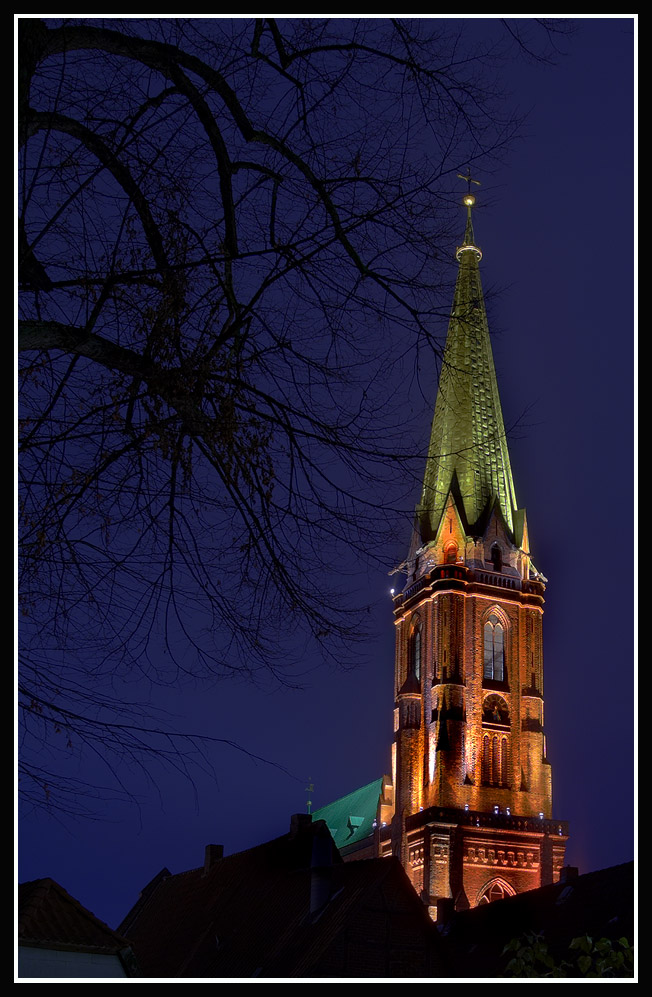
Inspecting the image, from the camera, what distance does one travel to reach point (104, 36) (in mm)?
7465

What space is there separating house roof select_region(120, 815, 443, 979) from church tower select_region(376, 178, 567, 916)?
65.7 ft

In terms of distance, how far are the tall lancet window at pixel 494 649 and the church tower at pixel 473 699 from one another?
76 mm

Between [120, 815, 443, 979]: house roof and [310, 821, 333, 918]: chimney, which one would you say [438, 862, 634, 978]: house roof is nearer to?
[120, 815, 443, 979]: house roof

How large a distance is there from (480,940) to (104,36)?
1318 inches

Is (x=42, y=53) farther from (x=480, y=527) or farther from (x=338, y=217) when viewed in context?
(x=480, y=527)

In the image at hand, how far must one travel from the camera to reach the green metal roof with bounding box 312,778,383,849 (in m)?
71.3

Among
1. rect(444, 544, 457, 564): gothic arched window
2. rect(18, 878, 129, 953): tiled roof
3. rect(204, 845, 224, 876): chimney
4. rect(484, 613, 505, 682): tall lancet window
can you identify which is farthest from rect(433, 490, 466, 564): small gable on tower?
rect(18, 878, 129, 953): tiled roof

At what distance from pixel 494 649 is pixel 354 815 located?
55.5ft

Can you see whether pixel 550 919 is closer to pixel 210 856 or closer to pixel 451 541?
pixel 210 856

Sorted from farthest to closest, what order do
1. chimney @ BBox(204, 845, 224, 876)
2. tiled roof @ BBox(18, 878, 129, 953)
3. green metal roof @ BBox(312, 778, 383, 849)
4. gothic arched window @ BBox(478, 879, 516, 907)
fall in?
green metal roof @ BBox(312, 778, 383, 849) < gothic arched window @ BBox(478, 879, 516, 907) < chimney @ BBox(204, 845, 224, 876) < tiled roof @ BBox(18, 878, 129, 953)

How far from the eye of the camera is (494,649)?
212ft

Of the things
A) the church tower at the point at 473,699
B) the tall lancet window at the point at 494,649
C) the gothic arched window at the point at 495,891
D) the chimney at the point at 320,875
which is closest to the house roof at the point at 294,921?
the chimney at the point at 320,875

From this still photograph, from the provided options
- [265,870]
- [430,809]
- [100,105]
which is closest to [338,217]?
[100,105]

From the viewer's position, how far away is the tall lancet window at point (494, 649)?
64000 mm
